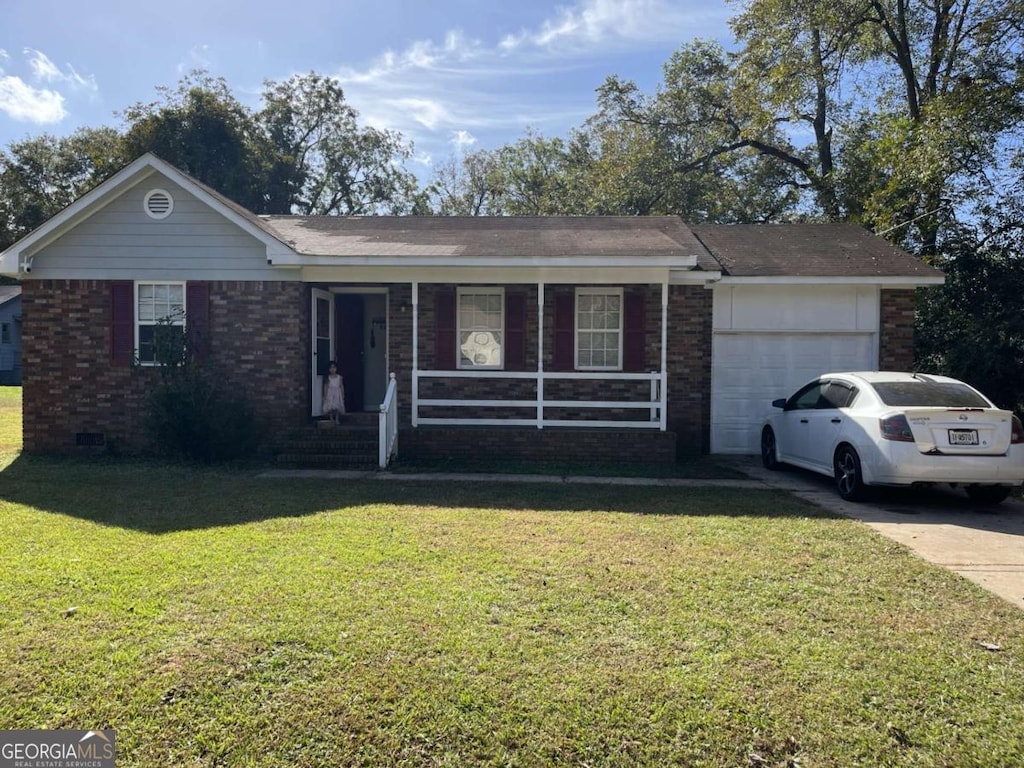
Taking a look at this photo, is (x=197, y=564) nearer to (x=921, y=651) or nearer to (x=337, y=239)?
(x=921, y=651)

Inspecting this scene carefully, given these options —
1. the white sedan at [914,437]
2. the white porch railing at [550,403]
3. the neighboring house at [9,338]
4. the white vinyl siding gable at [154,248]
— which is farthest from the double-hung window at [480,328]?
the neighboring house at [9,338]

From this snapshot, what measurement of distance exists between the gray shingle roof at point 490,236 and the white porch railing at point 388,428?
7.54 feet

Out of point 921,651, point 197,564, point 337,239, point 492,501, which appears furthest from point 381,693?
A: point 337,239

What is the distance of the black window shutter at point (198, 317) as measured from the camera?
37.2 feet

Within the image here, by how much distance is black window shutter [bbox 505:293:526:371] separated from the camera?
12062mm

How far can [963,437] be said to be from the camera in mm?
7520

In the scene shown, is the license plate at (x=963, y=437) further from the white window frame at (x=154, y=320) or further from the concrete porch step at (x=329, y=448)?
A: the white window frame at (x=154, y=320)

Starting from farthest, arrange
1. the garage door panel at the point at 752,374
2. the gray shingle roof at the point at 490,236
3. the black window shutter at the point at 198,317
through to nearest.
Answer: the garage door panel at the point at 752,374 < the black window shutter at the point at 198,317 < the gray shingle roof at the point at 490,236

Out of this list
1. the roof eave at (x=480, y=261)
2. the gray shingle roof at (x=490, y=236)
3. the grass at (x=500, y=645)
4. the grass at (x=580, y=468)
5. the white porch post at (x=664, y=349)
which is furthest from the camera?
the gray shingle roof at (x=490, y=236)

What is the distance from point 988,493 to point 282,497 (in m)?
8.39

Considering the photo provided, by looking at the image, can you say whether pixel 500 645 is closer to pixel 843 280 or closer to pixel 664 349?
pixel 664 349

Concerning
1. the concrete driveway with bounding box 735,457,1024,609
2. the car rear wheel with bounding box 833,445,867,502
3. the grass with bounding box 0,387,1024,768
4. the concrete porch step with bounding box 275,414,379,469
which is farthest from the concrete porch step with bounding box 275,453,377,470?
the car rear wheel with bounding box 833,445,867,502

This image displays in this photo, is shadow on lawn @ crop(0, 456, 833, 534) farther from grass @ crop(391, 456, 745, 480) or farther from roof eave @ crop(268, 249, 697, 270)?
roof eave @ crop(268, 249, 697, 270)

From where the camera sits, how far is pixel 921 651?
13.0 feet
